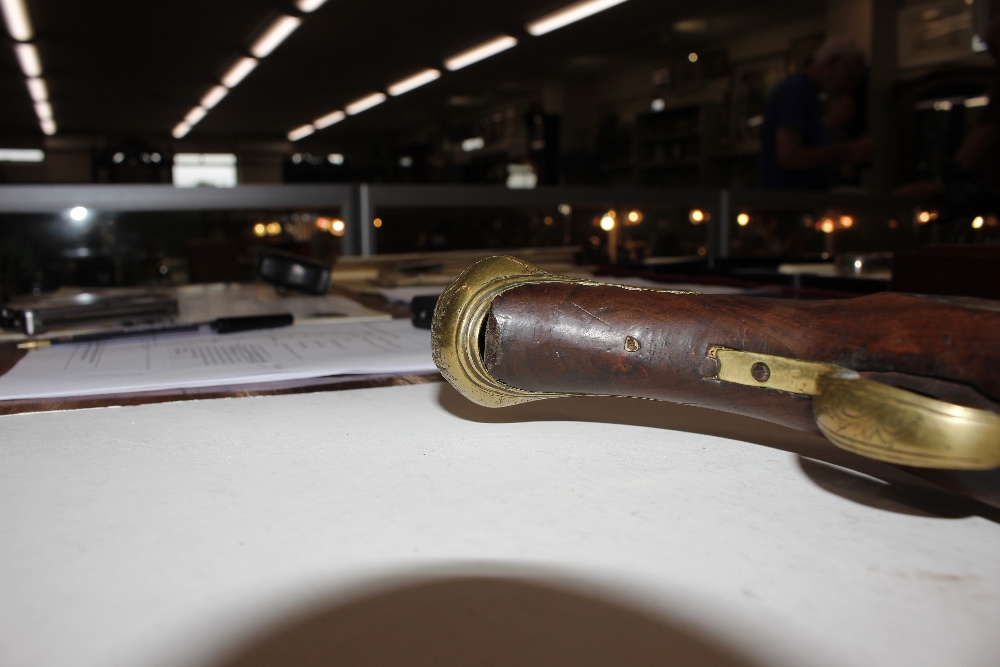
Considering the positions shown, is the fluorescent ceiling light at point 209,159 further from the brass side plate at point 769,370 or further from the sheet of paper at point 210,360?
the brass side plate at point 769,370

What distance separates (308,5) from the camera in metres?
5.66

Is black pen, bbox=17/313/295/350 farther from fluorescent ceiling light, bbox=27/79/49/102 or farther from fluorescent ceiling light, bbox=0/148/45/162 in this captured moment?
fluorescent ceiling light, bbox=0/148/45/162

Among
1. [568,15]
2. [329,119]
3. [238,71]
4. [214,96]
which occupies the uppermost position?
[329,119]

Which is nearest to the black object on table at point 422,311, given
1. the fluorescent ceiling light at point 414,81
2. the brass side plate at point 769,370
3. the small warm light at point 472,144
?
the brass side plate at point 769,370

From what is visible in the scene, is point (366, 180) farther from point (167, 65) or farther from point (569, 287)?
point (167, 65)

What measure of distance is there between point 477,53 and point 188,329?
23.8ft

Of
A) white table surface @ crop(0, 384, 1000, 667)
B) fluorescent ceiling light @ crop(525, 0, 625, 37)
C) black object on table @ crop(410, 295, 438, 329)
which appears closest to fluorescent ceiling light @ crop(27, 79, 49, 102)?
fluorescent ceiling light @ crop(525, 0, 625, 37)

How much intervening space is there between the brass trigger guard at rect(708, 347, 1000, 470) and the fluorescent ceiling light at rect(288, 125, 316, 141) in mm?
13430

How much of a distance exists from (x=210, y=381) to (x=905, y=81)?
5778 mm

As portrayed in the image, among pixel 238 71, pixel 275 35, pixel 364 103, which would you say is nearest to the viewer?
pixel 275 35

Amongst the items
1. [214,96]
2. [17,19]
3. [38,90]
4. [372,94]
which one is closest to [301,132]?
[214,96]

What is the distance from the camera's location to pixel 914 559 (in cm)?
23

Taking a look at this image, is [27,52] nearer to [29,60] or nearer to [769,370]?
[29,60]

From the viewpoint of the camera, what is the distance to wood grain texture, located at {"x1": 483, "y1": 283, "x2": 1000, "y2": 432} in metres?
0.22
